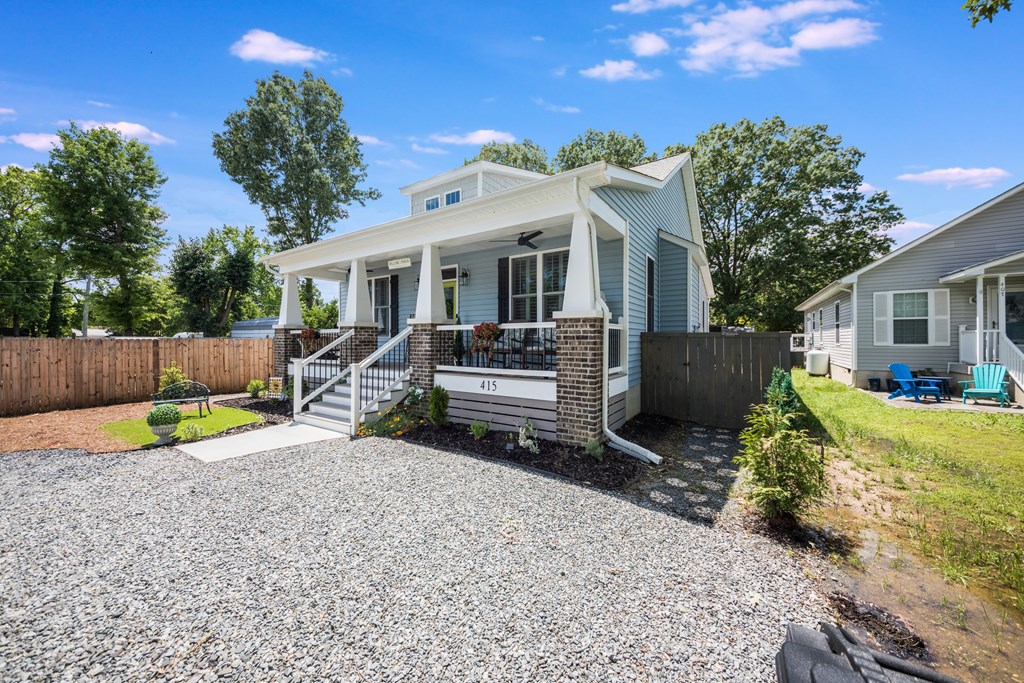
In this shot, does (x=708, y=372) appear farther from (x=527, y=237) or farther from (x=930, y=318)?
(x=930, y=318)

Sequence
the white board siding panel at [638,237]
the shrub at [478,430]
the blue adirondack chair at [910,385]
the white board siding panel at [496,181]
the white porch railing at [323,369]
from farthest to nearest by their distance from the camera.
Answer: the white board siding panel at [496,181] < the blue adirondack chair at [910,385] < the white porch railing at [323,369] < the white board siding panel at [638,237] < the shrub at [478,430]

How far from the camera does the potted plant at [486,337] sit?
23.4 feet

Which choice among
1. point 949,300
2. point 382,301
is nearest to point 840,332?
point 949,300

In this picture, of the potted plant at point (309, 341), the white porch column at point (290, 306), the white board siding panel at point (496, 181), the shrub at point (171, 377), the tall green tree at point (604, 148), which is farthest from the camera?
the tall green tree at point (604, 148)

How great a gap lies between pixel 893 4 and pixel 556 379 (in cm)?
777

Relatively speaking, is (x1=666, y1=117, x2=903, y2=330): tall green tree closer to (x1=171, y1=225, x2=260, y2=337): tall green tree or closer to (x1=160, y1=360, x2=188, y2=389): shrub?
(x1=160, y1=360, x2=188, y2=389): shrub

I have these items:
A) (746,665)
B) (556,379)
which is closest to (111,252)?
(556,379)

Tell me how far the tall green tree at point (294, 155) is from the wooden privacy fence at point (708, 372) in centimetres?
2245

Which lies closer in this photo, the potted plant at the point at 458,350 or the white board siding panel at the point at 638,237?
the white board siding panel at the point at 638,237

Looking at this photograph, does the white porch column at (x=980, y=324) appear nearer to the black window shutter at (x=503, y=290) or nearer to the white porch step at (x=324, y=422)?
the black window shutter at (x=503, y=290)

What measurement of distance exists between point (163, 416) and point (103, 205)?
18.1m

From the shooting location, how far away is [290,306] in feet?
38.7

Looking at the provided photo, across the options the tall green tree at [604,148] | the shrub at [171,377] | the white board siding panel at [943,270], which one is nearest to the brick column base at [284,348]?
the shrub at [171,377]

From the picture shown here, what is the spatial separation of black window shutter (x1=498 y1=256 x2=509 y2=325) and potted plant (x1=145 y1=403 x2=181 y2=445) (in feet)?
20.4
